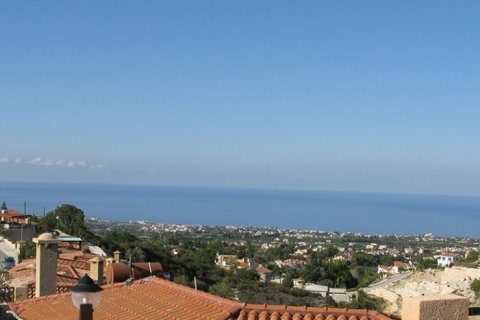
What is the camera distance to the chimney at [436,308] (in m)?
4.51

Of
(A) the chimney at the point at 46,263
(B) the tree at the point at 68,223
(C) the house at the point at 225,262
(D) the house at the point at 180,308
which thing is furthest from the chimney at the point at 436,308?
(C) the house at the point at 225,262

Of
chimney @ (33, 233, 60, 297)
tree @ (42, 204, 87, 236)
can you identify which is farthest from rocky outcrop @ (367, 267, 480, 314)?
chimney @ (33, 233, 60, 297)

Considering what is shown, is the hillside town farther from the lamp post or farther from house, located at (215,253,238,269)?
the lamp post

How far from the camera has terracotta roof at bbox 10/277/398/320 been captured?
616cm

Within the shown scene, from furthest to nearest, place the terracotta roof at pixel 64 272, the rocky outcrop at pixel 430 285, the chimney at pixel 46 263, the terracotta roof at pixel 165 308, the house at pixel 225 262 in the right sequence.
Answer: the house at pixel 225 262
the rocky outcrop at pixel 430 285
the terracotta roof at pixel 64 272
the chimney at pixel 46 263
the terracotta roof at pixel 165 308

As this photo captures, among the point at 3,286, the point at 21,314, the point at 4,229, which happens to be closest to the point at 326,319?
the point at 21,314

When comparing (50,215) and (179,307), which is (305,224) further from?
(179,307)

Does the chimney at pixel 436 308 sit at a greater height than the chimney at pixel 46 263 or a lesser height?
greater

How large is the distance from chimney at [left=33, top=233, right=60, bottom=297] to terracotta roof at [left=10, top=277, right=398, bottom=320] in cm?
104

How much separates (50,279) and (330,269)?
139 ft

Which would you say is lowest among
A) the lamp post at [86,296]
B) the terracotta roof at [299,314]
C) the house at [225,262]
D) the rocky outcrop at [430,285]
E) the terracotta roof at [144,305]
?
the house at [225,262]

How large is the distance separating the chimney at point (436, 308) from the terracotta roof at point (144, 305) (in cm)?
228

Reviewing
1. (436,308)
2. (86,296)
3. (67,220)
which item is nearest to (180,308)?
(436,308)

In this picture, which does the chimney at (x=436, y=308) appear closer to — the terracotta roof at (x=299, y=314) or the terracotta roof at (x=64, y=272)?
the terracotta roof at (x=299, y=314)
